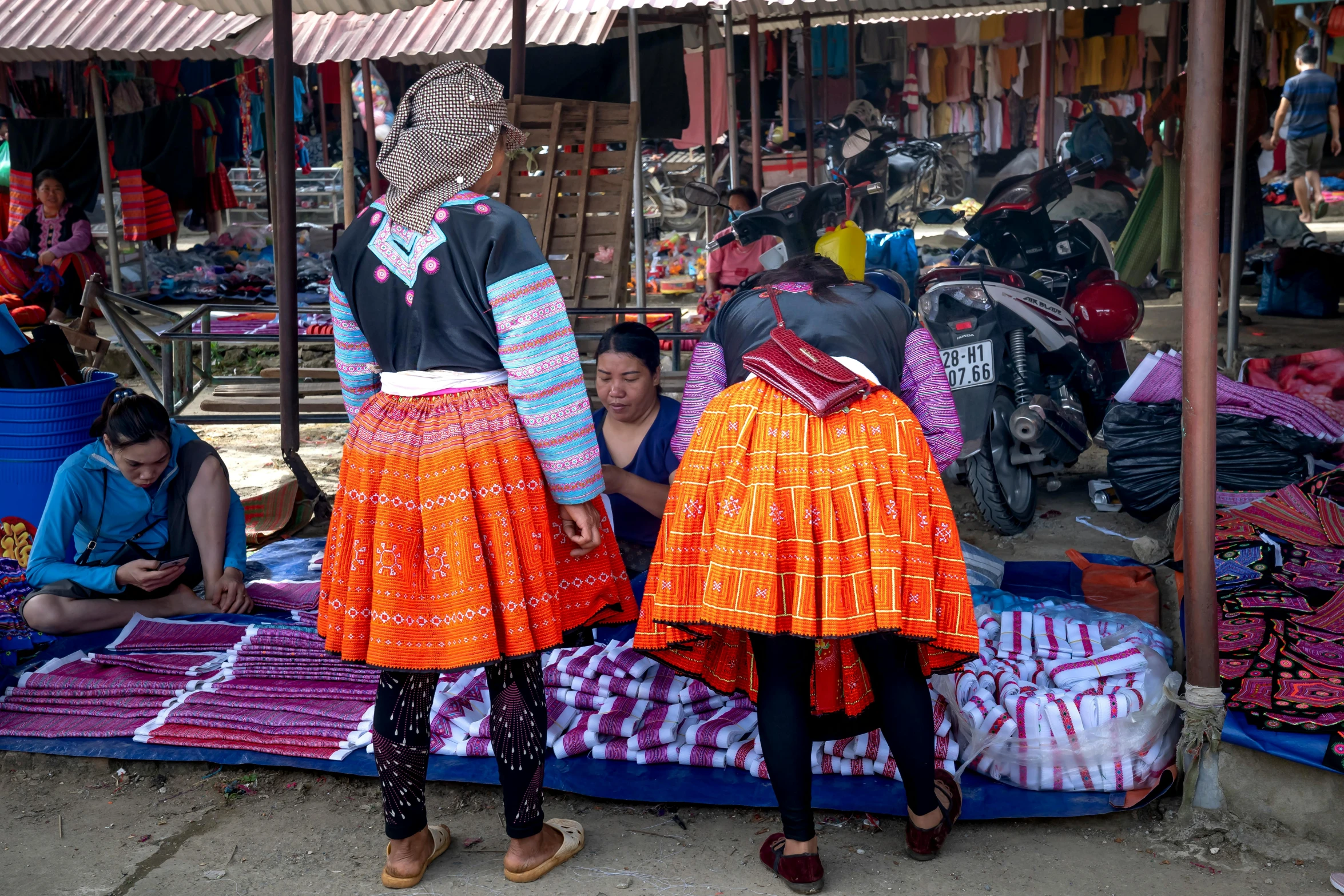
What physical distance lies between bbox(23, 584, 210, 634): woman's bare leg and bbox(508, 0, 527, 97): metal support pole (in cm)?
246

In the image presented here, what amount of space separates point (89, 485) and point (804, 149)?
37.0 ft

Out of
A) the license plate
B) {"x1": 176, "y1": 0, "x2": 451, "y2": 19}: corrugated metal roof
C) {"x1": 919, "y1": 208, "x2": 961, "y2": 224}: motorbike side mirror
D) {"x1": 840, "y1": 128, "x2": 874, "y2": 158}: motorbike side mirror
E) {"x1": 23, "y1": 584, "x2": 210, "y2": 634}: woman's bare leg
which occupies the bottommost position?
{"x1": 23, "y1": 584, "x2": 210, "y2": 634}: woman's bare leg

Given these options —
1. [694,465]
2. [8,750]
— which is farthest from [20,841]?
[694,465]

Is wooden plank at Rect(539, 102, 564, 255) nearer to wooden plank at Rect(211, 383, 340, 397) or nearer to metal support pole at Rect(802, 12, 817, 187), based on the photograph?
wooden plank at Rect(211, 383, 340, 397)

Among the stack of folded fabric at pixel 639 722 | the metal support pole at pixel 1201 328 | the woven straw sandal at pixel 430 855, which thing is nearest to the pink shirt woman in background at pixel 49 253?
the stack of folded fabric at pixel 639 722

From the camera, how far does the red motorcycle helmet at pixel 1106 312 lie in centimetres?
494

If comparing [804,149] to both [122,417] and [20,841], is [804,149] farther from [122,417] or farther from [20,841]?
[20,841]

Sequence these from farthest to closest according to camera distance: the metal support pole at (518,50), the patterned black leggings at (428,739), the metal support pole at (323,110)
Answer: the metal support pole at (323,110)
the metal support pole at (518,50)
the patterned black leggings at (428,739)

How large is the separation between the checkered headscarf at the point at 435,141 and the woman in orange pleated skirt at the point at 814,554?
684 millimetres

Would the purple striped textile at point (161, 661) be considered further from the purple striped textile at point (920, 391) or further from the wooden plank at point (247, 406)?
the wooden plank at point (247, 406)

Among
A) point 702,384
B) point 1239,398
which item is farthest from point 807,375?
point 1239,398

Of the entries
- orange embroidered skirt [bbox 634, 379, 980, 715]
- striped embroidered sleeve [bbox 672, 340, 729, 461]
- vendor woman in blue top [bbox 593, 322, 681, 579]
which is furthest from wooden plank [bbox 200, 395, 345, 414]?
orange embroidered skirt [bbox 634, 379, 980, 715]

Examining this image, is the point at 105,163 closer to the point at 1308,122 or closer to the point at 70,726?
the point at 70,726

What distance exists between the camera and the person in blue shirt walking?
468 inches
